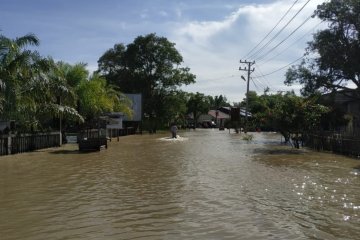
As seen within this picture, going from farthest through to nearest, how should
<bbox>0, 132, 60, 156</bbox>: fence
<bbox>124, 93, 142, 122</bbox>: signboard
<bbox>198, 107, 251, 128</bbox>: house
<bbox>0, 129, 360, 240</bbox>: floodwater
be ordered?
<bbox>198, 107, 251, 128</bbox>: house
<bbox>124, 93, 142, 122</bbox>: signboard
<bbox>0, 132, 60, 156</bbox>: fence
<bbox>0, 129, 360, 240</bbox>: floodwater

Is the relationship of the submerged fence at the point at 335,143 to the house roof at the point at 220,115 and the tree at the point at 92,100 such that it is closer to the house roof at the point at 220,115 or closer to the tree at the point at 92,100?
the tree at the point at 92,100

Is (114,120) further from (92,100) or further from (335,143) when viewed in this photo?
(335,143)

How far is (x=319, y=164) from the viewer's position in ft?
70.3

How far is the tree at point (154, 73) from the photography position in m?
75.1

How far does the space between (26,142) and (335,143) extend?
18165 mm

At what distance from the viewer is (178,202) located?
11.2 metres

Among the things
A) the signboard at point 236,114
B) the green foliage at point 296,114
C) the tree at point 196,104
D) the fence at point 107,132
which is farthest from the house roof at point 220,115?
the green foliage at point 296,114

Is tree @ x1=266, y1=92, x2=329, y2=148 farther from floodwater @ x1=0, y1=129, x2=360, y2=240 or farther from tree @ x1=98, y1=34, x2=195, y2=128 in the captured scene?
tree @ x1=98, y1=34, x2=195, y2=128

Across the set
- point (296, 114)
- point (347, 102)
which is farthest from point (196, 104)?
point (296, 114)

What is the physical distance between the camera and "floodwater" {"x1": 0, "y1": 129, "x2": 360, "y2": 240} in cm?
840

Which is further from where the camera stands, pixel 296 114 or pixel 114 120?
pixel 114 120

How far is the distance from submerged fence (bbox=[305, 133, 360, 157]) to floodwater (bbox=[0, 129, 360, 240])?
21.8 feet

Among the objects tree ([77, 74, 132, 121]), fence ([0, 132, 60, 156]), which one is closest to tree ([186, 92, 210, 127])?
tree ([77, 74, 132, 121])

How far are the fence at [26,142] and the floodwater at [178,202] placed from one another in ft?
17.3
